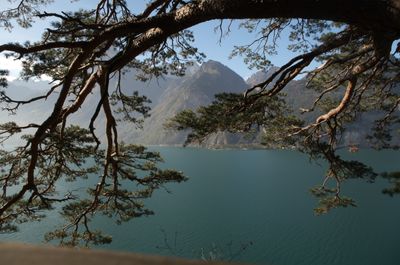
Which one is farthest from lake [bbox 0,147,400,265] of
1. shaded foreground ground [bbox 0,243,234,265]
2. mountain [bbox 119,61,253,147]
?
mountain [bbox 119,61,253,147]

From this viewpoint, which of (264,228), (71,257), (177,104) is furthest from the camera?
(177,104)

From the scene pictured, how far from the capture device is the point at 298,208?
91.6 feet

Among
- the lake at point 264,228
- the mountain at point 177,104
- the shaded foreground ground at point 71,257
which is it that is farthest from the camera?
the mountain at point 177,104

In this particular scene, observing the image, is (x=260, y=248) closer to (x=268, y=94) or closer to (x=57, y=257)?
(x=268, y=94)

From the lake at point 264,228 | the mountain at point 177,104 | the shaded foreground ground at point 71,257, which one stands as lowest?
the lake at point 264,228

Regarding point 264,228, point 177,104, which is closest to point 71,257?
point 264,228

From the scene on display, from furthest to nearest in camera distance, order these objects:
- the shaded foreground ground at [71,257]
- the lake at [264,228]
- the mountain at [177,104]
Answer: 1. the mountain at [177,104]
2. the lake at [264,228]
3. the shaded foreground ground at [71,257]

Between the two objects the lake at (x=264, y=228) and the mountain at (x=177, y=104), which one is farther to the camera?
the mountain at (x=177, y=104)

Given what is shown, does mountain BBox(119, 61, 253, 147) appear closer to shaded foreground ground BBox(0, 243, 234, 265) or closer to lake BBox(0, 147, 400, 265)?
lake BBox(0, 147, 400, 265)

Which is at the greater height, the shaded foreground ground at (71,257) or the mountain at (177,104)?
the mountain at (177,104)

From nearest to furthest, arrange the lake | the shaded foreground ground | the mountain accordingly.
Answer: the shaded foreground ground
the lake
the mountain

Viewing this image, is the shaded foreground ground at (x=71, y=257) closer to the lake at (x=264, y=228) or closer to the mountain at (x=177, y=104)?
the lake at (x=264, y=228)

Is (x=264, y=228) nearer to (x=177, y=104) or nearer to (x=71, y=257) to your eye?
(x=71, y=257)

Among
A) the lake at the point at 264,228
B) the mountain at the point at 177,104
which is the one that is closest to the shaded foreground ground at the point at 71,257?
the lake at the point at 264,228
